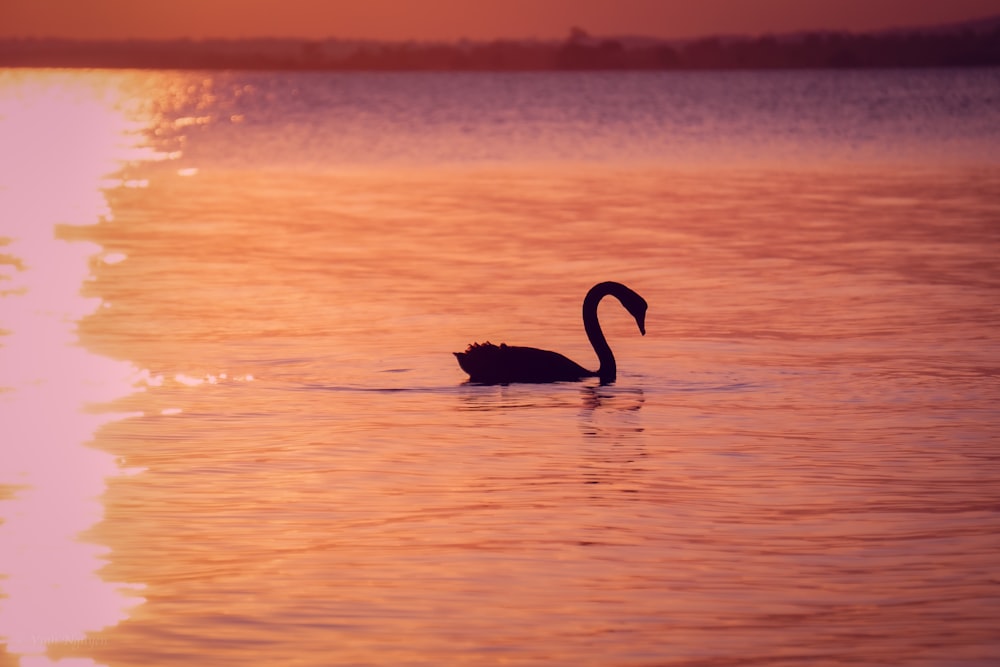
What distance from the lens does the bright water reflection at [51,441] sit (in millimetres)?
9117

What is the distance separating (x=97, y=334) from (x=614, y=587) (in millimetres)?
10544

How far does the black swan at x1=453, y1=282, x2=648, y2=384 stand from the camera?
15.6 m

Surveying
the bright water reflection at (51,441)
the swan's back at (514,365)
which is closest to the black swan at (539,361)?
the swan's back at (514,365)

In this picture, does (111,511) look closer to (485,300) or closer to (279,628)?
(279,628)

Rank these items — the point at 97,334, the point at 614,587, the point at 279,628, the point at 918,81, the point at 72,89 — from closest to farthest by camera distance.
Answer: the point at 279,628
the point at 614,587
the point at 97,334
the point at 918,81
the point at 72,89

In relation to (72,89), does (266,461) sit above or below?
below

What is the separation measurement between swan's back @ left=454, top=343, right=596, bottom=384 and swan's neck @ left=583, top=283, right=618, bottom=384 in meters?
0.19

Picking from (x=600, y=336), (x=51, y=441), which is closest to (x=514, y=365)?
(x=600, y=336)

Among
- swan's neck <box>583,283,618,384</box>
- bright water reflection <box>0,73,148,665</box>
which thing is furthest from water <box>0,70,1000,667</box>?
swan's neck <box>583,283,618,384</box>

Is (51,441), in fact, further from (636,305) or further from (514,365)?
(636,305)

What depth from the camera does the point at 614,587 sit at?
940 cm

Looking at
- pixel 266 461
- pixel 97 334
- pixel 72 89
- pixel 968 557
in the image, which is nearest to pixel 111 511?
pixel 266 461

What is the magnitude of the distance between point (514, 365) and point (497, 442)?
2577 millimetres

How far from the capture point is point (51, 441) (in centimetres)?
1330
